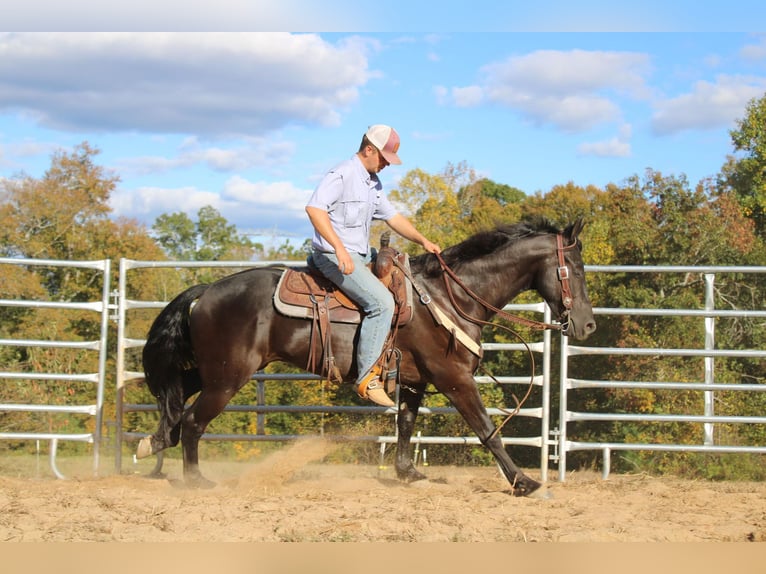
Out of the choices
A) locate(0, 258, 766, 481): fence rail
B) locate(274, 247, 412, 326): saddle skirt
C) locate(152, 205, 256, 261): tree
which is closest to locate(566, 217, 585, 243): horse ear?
locate(0, 258, 766, 481): fence rail

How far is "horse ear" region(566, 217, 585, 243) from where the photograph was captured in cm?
554

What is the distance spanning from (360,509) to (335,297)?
5.01 feet

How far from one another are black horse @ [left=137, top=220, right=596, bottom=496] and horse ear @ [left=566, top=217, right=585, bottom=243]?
0.01 metres

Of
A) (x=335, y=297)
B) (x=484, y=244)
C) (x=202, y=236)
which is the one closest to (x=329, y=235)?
(x=335, y=297)

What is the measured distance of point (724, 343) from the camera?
39.3 ft

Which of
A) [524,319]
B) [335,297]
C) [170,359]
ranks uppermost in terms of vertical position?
[335,297]

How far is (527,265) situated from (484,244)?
36 cm

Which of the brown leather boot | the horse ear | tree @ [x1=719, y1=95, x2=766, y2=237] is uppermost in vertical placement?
tree @ [x1=719, y1=95, x2=766, y2=237]

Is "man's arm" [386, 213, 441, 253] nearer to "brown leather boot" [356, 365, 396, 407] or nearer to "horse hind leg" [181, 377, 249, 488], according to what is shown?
"brown leather boot" [356, 365, 396, 407]

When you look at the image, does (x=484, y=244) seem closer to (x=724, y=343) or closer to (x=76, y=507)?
(x=76, y=507)

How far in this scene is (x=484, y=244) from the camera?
584 centimetres

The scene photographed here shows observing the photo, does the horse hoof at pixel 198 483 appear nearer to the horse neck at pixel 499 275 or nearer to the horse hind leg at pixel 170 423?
the horse hind leg at pixel 170 423

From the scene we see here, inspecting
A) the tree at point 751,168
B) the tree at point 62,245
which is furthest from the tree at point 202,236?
the tree at point 751,168

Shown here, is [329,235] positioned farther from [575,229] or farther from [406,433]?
[406,433]
